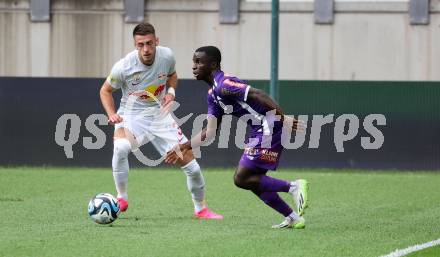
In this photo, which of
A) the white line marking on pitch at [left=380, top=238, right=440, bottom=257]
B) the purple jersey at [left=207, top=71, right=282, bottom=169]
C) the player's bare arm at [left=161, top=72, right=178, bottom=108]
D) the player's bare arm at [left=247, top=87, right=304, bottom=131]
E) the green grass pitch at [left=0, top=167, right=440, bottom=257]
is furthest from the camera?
the player's bare arm at [left=161, top=72, right=178, bottom=108]

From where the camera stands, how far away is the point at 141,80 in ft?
43.0

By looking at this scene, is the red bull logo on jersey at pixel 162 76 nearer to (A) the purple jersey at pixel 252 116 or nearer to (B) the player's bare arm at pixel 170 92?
(B) the player's bare arm at pixel 170 92

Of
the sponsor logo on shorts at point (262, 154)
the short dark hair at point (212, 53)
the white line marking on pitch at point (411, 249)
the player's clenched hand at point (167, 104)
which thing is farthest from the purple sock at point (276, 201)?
the player's clenched hand at point (167, 104)

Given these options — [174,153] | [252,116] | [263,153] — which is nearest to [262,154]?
[263,153]

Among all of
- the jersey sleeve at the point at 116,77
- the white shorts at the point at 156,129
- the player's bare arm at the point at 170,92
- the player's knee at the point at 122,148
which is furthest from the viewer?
the player's bare arm at the point at 170,92

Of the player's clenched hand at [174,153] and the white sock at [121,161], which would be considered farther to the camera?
the white sock at [121,161]

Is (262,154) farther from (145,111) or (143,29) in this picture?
(145,111)

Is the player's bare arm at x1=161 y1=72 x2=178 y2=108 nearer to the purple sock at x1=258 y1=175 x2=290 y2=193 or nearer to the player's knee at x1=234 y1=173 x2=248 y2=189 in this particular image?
the player's knee at x1=234 y1=173 x2=248 y2=189

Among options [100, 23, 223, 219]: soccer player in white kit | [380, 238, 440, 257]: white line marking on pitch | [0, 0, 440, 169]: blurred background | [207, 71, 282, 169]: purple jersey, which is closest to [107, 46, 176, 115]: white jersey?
[100, 23, 223, 219]: soccer player in white kit

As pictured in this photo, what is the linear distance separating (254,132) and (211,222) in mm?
1312

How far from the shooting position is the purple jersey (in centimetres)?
1124

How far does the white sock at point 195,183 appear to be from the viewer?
13.0m

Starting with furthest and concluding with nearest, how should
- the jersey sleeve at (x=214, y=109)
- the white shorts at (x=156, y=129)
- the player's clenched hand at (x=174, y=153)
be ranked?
the white shorts at (x=156, y=129), the jersey sleeve at (x=214, y=109), the player's clenched hand at (x=174, y=153)

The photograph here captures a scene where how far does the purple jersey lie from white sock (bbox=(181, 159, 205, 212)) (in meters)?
1.57
